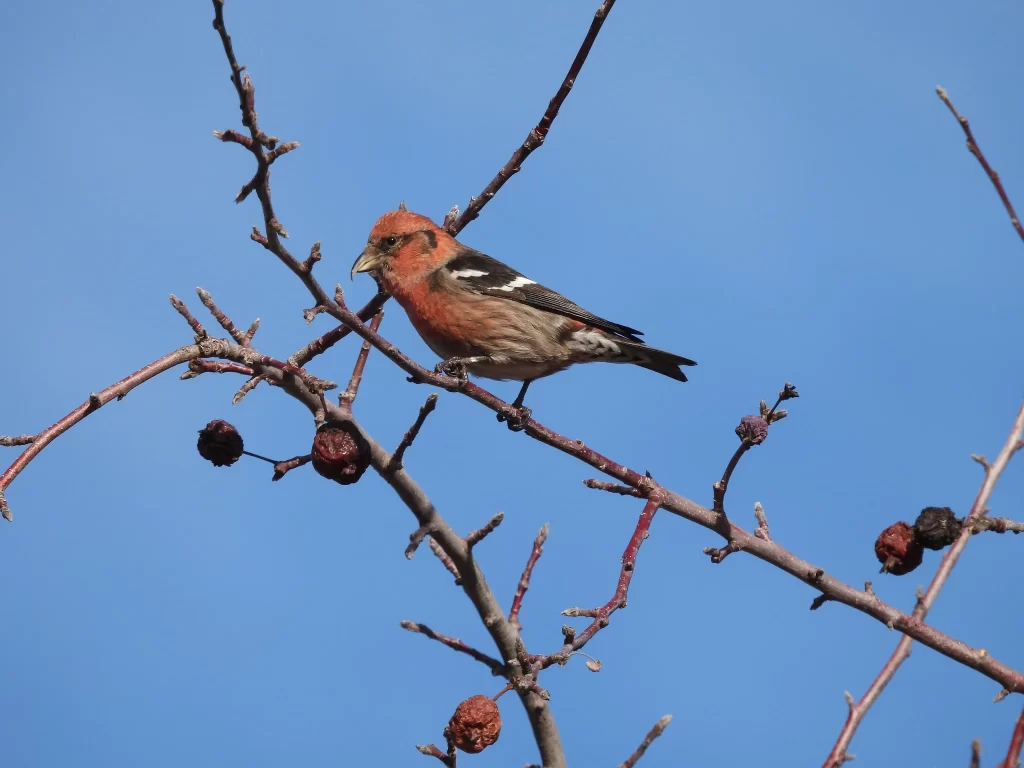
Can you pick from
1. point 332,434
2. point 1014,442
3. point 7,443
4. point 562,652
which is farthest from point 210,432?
point 1014,442

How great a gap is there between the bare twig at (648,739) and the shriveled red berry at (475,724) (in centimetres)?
49

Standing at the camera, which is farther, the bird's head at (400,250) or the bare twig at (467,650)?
the bird's head at (400,250)

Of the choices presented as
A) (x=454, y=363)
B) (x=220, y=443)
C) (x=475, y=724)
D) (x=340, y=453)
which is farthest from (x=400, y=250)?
(x=475, y=724)

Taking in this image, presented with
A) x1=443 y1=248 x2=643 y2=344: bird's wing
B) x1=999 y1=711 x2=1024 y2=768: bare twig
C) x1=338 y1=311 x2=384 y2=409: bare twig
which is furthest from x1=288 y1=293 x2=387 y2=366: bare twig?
x1=999 y1=711 x2=1024 y2=768: bare twig

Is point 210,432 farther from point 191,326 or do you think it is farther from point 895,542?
point 895,542

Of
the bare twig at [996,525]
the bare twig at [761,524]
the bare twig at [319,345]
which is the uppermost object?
the bare twig at [319,345]

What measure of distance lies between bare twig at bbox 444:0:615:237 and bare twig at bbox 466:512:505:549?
166 cm

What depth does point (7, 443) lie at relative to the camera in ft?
10.2

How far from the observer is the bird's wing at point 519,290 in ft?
20.2

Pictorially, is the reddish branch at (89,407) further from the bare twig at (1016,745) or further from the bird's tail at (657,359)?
the bird's tail at (657,359)

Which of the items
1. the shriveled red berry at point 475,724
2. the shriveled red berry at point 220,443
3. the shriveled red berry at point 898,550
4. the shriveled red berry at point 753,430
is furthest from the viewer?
the shriveled red berry at point 220,443

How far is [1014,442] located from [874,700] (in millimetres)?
1158

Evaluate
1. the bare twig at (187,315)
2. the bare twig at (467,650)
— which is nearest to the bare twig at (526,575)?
the bare twig at (467,650)

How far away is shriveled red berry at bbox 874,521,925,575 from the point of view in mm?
3838
